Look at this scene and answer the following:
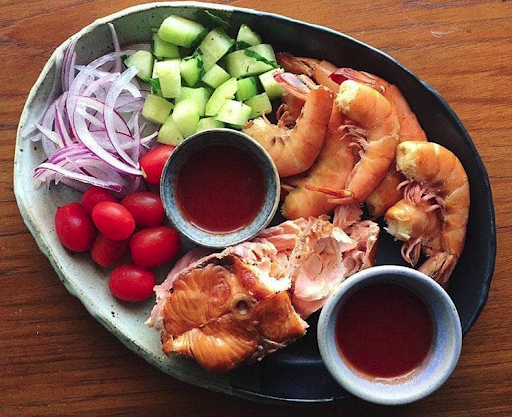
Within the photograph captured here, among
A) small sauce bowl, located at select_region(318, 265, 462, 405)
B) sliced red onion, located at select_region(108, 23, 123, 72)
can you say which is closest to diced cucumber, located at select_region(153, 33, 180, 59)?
sliced red onion, located at select_region(108, 23, 123, 72)

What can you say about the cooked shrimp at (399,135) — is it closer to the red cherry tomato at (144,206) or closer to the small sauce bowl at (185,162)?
the small sauce bowl at (185,162)

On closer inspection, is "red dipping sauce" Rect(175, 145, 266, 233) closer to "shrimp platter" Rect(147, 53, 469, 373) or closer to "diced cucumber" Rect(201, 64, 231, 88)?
"shrimp platter" Rect(147, 53, 469, 373)

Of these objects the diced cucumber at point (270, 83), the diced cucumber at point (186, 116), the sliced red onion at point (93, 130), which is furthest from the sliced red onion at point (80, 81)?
the diced cucumber at point (270, 83)

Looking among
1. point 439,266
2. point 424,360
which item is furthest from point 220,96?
point 424,360

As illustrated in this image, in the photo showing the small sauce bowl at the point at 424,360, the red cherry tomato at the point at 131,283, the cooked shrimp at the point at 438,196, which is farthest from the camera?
the red cherry tomato at the point at 131,283

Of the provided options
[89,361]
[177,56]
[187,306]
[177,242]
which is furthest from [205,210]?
[89,361]

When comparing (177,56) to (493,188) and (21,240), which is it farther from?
(493,188)
